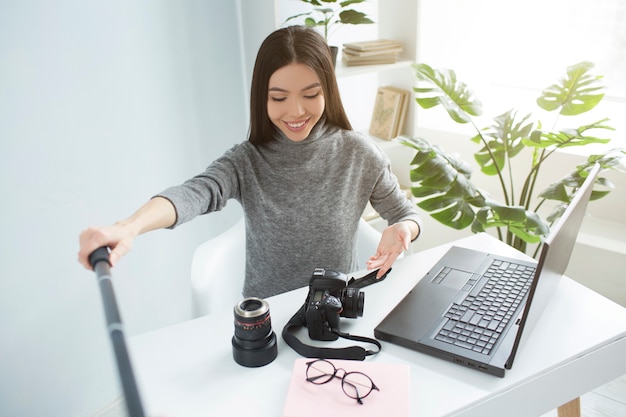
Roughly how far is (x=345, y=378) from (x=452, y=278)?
479mm

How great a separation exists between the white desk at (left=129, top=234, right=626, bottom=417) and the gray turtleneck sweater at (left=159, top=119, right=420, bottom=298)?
0.21 metres

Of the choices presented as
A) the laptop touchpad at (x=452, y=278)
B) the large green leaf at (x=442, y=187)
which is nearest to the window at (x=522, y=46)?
the large green leaf at (x=442, y=187)

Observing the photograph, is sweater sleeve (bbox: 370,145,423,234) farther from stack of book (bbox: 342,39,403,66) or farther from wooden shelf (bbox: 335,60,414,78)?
stack of book (bbox: 342,39,403,66)

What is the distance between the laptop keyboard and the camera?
4.00 feet

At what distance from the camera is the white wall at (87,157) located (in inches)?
66.8

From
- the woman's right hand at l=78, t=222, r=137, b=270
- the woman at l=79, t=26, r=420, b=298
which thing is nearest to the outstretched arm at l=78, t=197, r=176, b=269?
the woman's right hand at l=78, t=222, r=137, b=270

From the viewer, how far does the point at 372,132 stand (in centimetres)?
272

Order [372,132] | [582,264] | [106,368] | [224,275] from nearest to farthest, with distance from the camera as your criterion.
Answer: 1. [224,275]
2. [106,368]
3. [582,264]
4. [372,132]

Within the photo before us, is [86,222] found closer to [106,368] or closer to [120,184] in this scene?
[120,184]

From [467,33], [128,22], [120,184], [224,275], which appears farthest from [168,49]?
[467,33]

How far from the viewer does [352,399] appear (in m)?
1.08

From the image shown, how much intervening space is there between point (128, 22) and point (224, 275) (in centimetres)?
92

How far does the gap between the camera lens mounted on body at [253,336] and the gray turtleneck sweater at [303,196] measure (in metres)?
0.42

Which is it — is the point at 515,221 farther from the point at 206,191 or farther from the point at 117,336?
the point at 117,336
